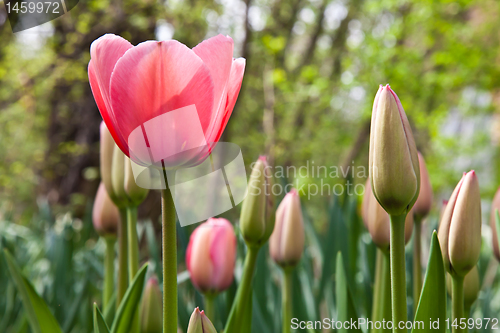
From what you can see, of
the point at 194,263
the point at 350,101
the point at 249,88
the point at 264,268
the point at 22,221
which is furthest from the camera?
the point at 249,88

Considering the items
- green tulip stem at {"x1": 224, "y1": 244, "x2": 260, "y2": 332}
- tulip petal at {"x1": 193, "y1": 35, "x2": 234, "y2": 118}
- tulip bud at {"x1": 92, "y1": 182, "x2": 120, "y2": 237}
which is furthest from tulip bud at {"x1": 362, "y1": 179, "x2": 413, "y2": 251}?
tulip bud at {"x1": 92, "y1": 182, "x2": 120, "y2": 237}

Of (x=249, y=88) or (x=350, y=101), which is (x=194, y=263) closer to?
(x=350, y=101)

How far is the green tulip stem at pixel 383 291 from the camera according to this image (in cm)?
46

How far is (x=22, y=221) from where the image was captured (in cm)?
303

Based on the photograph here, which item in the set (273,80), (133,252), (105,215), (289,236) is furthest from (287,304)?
(273,80)

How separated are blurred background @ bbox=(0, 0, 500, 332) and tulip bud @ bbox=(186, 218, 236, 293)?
1503 millimetres

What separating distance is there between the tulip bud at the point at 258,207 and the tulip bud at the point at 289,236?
0.11 metres

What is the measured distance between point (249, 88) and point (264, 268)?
3298mm

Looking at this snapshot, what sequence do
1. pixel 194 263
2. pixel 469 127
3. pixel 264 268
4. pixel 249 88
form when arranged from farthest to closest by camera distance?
pixel 469 127, pixel 249 88, pixel 264 268, pixel 194 263

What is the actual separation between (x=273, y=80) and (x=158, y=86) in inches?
111

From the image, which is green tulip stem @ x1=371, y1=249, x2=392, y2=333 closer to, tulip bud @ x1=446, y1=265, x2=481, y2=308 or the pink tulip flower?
tulip bud @ x1=446, y1=265, x2=481, y2=308

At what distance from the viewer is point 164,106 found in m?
0.29

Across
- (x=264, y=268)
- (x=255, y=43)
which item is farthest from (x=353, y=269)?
(x=255, y=43)

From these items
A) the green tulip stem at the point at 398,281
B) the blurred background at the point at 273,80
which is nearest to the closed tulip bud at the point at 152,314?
the green tulip stem at the point at 398,281
